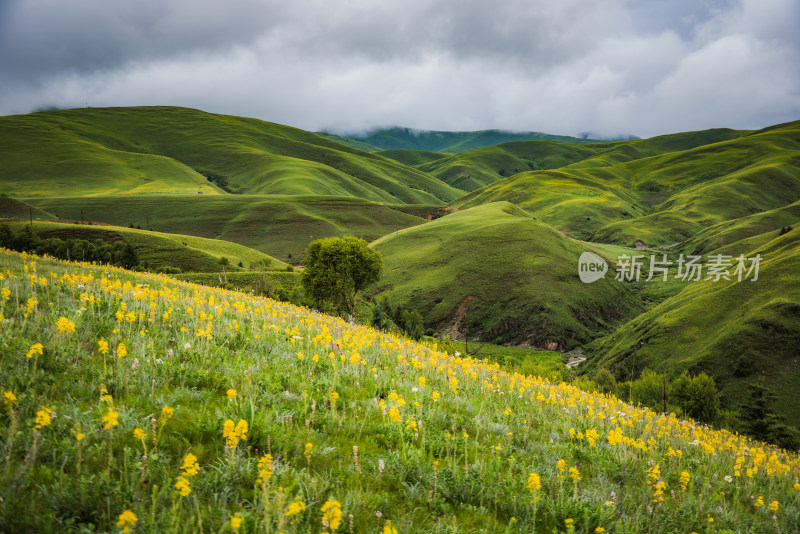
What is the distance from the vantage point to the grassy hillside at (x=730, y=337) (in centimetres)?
6912

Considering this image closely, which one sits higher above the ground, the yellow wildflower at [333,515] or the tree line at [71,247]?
the yellow wildflower at [333,515]

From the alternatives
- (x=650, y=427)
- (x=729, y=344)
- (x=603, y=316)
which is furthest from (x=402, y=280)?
(x=650, y=427)

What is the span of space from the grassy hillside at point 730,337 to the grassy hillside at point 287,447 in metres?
62.4

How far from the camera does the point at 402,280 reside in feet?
448

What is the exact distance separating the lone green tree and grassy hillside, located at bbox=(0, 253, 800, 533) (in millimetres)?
60784

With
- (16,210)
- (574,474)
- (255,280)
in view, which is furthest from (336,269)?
(16,210)

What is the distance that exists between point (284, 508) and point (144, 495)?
3.89ft

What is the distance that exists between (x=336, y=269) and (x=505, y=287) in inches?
2850

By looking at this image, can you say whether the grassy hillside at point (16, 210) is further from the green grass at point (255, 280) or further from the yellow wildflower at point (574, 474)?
the yellow wildflower at point (574, 474)

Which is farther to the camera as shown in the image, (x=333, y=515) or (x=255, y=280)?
(x=255, y=280)

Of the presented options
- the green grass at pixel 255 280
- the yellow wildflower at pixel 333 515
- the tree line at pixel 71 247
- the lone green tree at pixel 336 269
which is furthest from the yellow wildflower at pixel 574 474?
the tree line at pixel 71 247

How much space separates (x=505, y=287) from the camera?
127 meters

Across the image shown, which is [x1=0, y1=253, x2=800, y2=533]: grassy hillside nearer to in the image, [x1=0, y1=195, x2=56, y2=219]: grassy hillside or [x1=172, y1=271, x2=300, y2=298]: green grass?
[x1=172, y1=271, x2=300, y2=298]: green grass

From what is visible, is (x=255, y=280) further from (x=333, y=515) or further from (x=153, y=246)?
(x=333, y=515)
